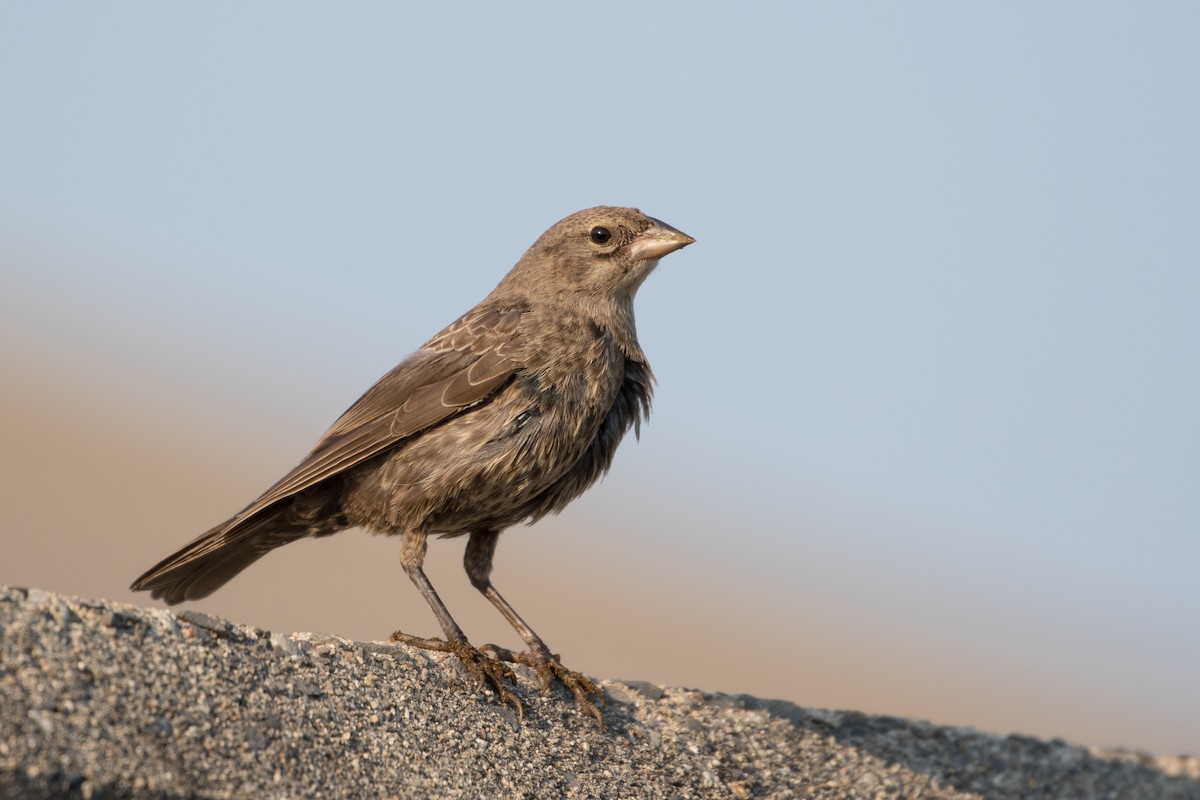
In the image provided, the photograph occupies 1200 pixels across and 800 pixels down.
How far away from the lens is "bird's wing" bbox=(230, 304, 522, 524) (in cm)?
570

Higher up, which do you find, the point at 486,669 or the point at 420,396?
the point at 420,396

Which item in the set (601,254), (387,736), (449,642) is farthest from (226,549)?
(601,254)

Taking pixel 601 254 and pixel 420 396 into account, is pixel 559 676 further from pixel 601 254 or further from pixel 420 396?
pixel 601 254

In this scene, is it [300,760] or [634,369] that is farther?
[634,369]

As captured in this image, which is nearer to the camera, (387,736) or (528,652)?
(387,736)

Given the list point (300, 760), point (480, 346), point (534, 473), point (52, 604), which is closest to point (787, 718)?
point (534, 473)

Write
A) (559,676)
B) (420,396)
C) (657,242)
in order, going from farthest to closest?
(657,242)
(420,396)
(559,676)

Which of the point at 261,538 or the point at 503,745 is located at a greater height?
the point at 261,538

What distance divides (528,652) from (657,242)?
6.60ft

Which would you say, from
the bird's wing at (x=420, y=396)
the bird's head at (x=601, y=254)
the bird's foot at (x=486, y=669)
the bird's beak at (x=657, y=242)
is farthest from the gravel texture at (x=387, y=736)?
the bird's beak at (x=657, y=242)

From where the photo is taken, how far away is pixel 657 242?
6344mm

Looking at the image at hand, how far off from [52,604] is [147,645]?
305 millimetres

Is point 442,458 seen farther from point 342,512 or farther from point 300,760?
point 300,760

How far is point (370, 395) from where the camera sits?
614cm
